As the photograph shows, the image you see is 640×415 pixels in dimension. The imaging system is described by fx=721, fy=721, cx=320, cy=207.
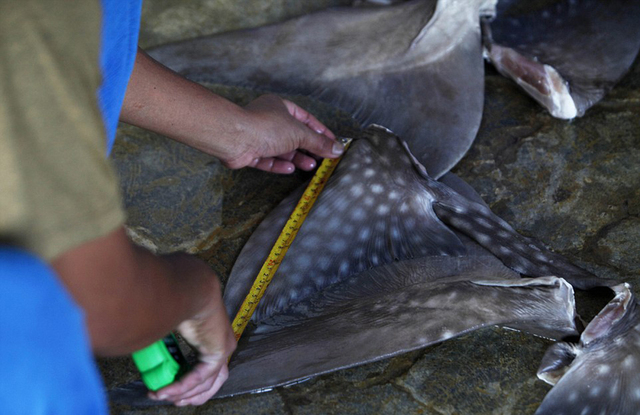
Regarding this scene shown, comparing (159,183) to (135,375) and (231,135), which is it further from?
(135,375)

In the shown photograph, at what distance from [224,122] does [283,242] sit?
30cm

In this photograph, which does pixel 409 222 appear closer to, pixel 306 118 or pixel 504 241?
pixel 504 241

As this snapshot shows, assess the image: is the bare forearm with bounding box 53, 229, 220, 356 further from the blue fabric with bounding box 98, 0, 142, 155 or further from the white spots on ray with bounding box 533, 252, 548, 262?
the white spots on ray with bounding box 533, 252, 548, 262

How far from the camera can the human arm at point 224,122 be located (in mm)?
1535

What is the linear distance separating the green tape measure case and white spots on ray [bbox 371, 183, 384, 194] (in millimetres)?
707

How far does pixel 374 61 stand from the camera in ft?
6.67

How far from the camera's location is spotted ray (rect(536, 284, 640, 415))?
4.38 feet

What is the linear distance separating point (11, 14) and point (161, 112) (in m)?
0.89

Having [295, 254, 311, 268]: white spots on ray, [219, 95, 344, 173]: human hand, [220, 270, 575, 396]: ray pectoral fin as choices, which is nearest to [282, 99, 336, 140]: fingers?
[219, 95, 344, 173]: human hand

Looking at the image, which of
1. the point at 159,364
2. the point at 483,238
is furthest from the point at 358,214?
the point at 159,364

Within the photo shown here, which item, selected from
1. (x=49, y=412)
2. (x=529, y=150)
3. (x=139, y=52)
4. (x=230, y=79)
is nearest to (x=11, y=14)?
(x=49, y=412)

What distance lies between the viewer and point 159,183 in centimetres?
186

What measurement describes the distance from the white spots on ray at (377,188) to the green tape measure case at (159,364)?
707mm

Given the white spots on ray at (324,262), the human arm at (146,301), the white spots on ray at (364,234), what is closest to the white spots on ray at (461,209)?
the white spots on ray at (364,234)
